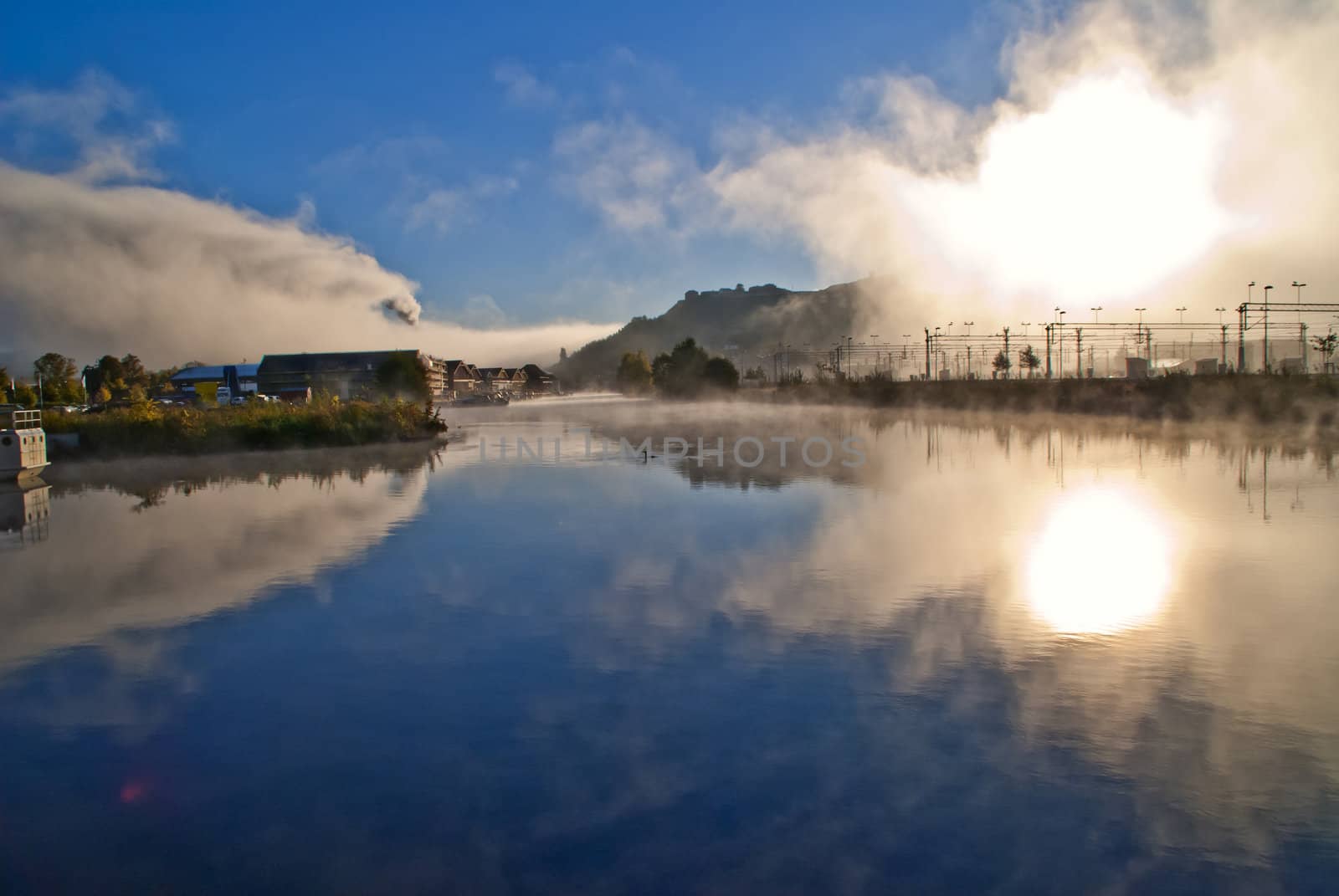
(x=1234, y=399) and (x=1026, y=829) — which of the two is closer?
(x=1026, y=829)

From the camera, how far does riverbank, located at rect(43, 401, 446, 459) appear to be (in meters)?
31.8

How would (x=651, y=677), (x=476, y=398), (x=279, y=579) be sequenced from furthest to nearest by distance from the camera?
(x=476, y=398), (x=279, y=579), (x=651, y=677)

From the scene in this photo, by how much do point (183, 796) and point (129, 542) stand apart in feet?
34.4

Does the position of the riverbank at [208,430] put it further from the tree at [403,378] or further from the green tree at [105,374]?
the green tree at [105,374]

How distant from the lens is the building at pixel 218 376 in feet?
363

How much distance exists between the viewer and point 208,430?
32.8 meters

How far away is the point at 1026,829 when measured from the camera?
16.1ft

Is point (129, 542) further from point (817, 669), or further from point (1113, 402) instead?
point (1113, 402)

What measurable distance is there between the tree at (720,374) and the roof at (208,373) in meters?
56.2

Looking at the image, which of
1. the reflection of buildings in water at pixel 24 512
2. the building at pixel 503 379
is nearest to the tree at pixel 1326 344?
the reflection of buildings in water at pixel 24 512

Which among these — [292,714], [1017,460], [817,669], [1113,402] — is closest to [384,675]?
[292,714]

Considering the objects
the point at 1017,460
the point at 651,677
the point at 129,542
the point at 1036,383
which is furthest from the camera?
the point at 1036,383

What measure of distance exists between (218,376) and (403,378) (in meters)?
54.6

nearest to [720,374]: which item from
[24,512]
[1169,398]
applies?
[1169,398]
